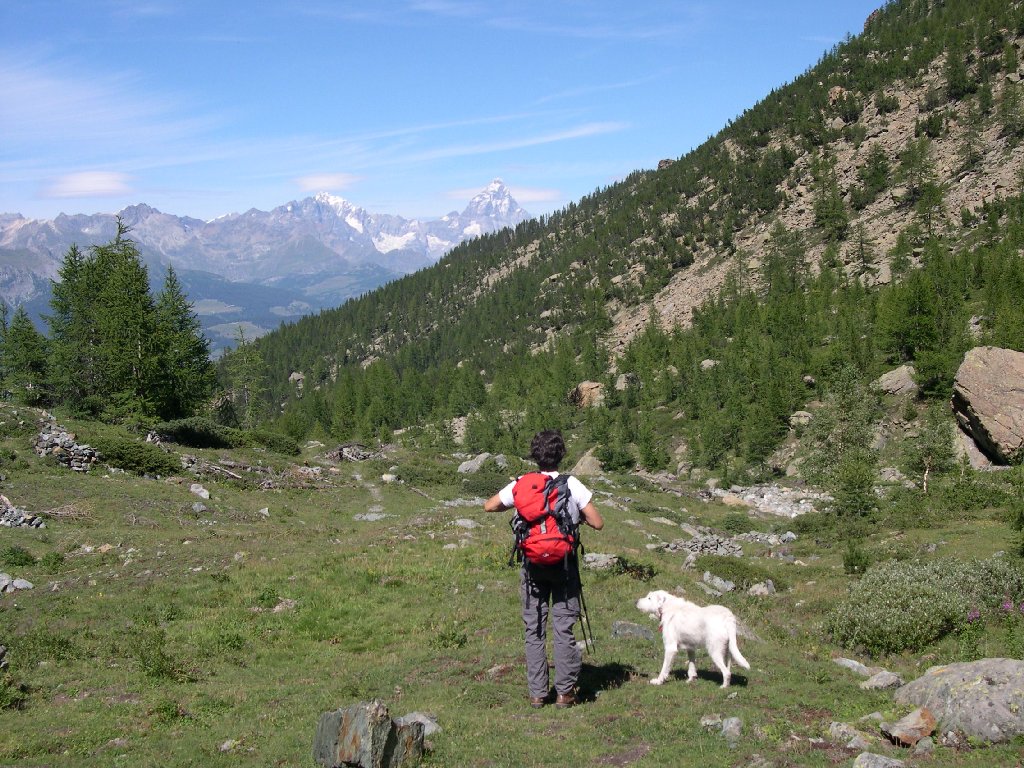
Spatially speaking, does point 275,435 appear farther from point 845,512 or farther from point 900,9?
point 900,9

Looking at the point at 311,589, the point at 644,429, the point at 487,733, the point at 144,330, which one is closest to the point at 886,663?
the point at 487,733

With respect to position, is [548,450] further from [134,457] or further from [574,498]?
[134,457]

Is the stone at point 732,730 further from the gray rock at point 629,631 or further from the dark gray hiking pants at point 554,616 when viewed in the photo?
the gray rock at point 629,631

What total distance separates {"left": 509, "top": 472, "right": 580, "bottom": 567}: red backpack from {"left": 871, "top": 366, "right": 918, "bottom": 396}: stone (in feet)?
189

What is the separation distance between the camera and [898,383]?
58312mm

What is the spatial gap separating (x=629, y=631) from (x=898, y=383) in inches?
2142

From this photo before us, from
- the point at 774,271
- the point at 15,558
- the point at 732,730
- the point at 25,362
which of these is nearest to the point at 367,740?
the point at 732,730

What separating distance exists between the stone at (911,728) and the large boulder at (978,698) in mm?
171

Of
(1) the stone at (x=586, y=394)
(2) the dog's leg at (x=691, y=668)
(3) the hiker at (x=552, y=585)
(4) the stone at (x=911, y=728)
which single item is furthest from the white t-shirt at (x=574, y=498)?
(1) the stone at (x=586, y=394)

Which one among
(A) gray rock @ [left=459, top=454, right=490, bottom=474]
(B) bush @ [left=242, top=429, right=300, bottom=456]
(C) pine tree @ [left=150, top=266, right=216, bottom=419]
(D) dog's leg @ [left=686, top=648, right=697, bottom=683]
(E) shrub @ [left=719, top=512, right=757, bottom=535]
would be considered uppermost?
(C) pine tree @ [left=150, top=266, right=216, bottom=419]

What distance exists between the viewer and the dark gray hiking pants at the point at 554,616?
9086 millimetres

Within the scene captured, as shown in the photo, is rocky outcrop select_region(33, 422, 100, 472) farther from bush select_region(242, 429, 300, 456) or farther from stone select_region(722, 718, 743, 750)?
stone select_region(722, 718, 743, 750)

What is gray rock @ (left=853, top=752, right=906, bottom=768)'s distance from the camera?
22.3 feet

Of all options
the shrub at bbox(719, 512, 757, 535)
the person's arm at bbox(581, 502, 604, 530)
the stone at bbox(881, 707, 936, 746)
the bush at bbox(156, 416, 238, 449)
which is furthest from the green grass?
the bush at bbox(156, 416, 238, 449)
